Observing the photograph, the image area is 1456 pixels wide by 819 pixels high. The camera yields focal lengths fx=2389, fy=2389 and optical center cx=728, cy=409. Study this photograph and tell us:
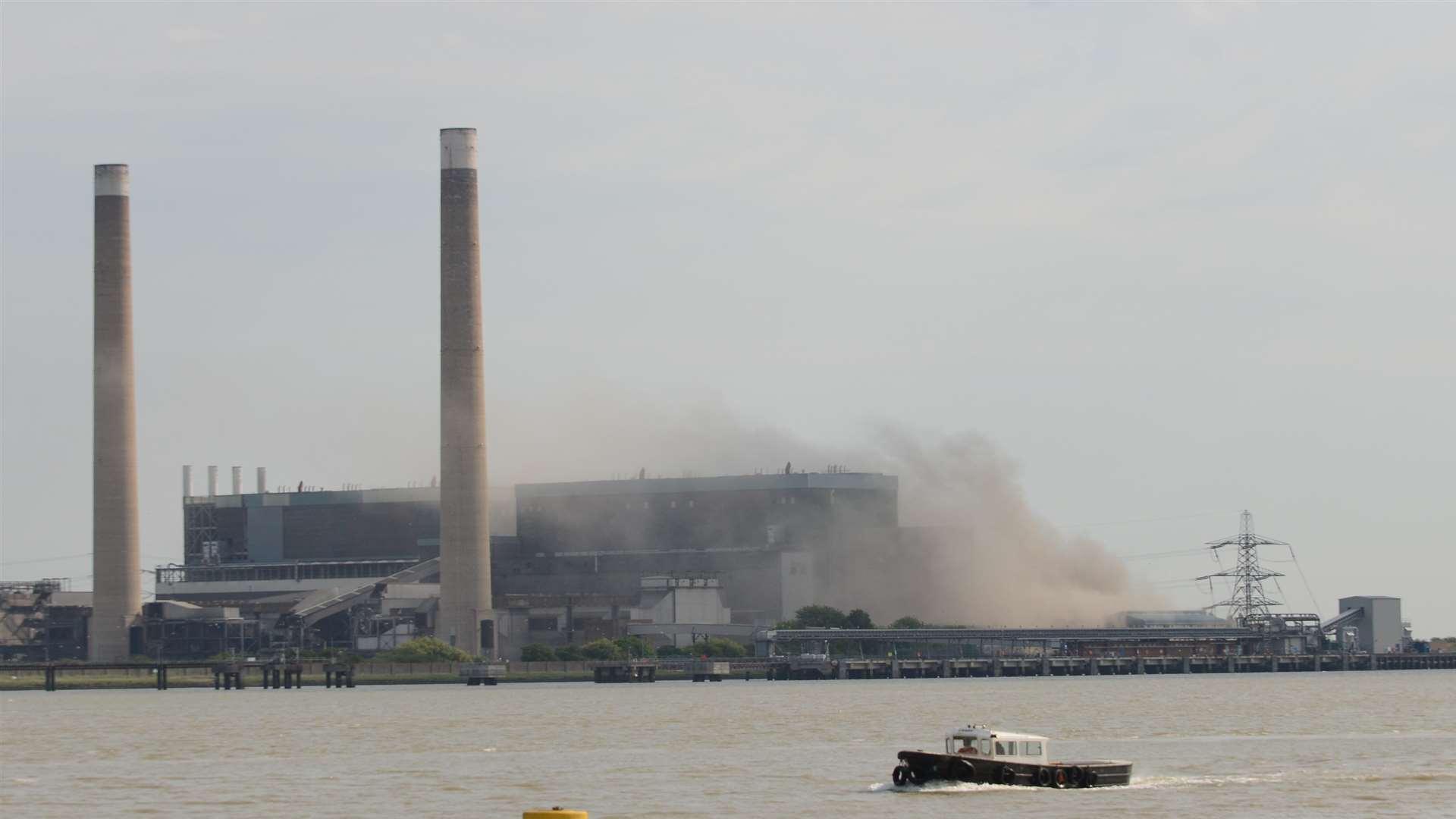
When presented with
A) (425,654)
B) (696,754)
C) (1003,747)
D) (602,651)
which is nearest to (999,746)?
(1003,747)

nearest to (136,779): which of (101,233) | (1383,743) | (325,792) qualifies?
(325,792)

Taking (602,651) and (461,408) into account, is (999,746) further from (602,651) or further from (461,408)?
(602,651)

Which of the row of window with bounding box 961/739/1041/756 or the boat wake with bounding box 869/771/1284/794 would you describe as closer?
the boat wake with bounding box 869/771/1284/794

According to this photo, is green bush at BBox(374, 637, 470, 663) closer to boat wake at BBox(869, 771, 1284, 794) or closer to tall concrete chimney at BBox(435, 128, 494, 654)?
tall concrete chimney at BBox(435, 128, 494, 654)

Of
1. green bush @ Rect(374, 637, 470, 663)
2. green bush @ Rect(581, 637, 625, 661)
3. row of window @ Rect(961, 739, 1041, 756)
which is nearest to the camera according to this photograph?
row of window @ Rect(961, 739, 1041, 756)

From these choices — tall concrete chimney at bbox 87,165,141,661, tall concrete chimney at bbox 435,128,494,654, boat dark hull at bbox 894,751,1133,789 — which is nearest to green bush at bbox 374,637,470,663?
tall concrete chimney at bbox 435,128,494,654

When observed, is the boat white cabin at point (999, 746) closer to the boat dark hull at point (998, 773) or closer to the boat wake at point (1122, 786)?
the boat dark hull at point (998, 773)
